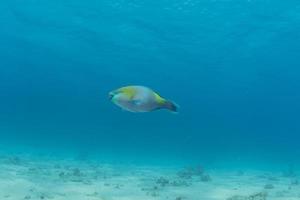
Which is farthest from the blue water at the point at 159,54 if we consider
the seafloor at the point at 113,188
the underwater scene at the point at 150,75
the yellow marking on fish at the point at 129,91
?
the yellow marking on fish at the point at 129,91

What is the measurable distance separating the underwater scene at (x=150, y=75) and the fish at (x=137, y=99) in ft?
0.04

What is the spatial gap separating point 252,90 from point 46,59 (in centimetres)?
2721

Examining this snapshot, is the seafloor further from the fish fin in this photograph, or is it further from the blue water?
the fish fin

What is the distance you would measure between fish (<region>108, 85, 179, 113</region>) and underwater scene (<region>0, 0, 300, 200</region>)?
1 centimetres

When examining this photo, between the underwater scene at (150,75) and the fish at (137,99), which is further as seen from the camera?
the underwater scene at (150,75)

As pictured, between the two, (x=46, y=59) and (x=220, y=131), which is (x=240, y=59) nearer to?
(x=46, y=59)

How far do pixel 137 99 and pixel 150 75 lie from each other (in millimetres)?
52653

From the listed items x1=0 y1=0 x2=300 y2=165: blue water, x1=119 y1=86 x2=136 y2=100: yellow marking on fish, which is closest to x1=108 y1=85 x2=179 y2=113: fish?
x1=119 y1=86 x2=136 y2=100: yellow marking on fish

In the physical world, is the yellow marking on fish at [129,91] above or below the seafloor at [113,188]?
below

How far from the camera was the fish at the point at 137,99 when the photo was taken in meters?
4.39

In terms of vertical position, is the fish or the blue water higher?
the blue water

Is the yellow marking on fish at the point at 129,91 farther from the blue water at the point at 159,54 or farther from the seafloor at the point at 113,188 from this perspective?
the seafloor at the point at 113,188

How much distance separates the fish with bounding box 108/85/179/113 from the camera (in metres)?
4.39

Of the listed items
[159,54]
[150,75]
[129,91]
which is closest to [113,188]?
[129,91]
